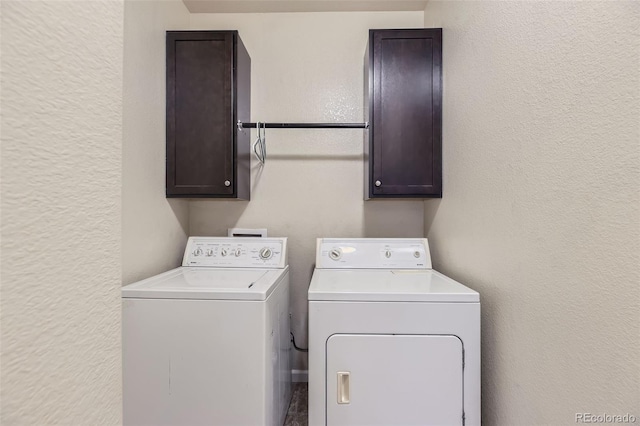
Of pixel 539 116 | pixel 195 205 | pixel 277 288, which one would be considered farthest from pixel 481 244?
pixel 195 205

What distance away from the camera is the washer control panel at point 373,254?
74.0 inches

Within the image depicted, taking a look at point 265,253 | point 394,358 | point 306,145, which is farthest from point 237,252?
point 394,358

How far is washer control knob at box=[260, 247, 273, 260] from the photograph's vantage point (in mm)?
1885

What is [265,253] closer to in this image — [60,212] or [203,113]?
[203,113]

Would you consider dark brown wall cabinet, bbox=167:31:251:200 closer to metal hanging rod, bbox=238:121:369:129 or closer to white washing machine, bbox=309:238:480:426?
metal hanging rod, bbox=238:121:369:129

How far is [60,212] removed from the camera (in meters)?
0.45

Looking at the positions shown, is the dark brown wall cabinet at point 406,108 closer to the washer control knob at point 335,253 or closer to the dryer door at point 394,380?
the washer control knob at point 335,253

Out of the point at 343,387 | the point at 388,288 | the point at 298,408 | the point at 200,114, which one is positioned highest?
the point at 200,114

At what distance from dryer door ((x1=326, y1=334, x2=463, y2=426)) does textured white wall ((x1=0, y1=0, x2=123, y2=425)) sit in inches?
33.6

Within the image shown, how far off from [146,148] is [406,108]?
1422 mm

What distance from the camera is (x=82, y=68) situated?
49 centimetres

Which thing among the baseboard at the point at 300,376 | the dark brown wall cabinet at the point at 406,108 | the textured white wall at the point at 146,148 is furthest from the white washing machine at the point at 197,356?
the dark brown wall cabinet at the point at 406,108

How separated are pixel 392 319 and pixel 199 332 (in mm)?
753

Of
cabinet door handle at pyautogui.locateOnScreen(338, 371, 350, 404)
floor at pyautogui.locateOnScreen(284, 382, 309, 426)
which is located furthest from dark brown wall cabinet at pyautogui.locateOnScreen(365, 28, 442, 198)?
floor at pyautogui.locateOnScreen(284, 382, 309, 426)
